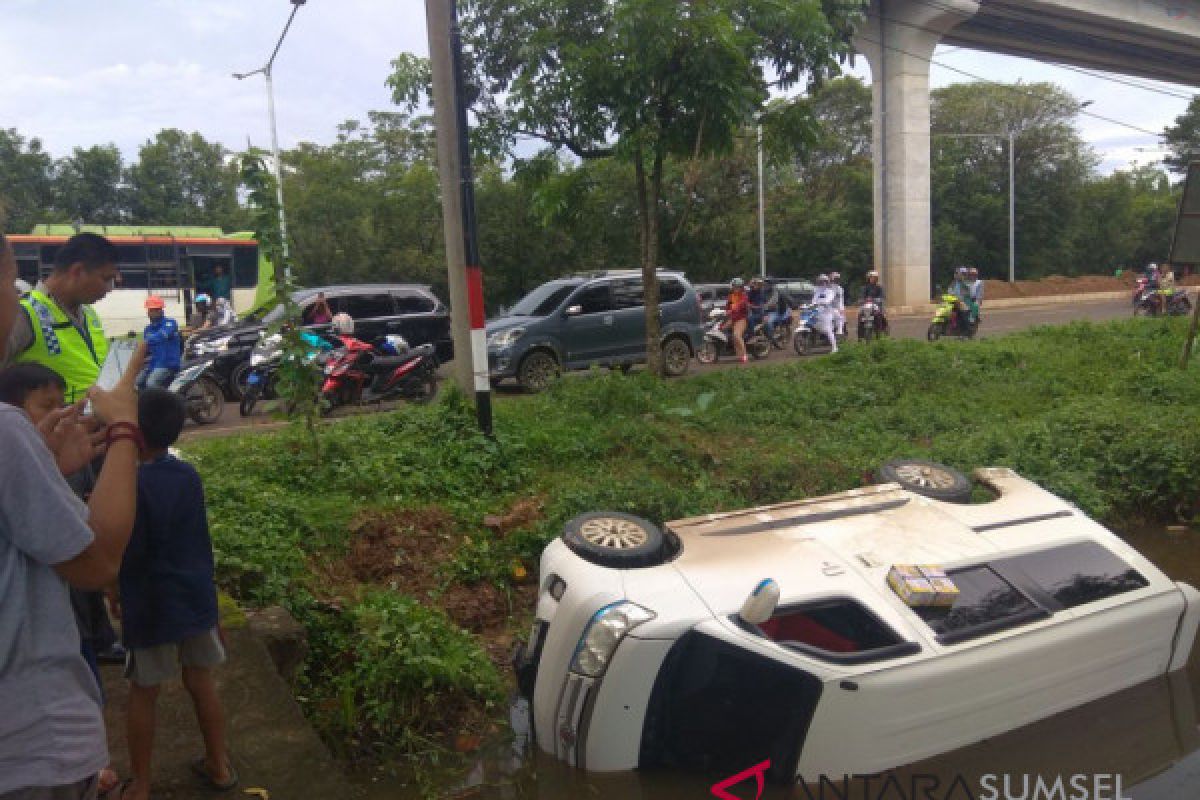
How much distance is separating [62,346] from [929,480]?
4.40 m

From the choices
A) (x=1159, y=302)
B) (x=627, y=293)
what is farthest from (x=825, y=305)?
(x=1159, y=302)

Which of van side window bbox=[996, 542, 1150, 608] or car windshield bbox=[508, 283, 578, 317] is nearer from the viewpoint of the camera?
van side window bbox=[996, 542, 1150, 608]

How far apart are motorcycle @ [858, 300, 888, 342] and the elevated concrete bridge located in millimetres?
13366

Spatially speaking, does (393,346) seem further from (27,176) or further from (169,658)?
(27,176)

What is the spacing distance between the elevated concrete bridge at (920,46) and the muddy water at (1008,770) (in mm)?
26447

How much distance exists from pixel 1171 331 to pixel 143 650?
14962 millimetres

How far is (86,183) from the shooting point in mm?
39375

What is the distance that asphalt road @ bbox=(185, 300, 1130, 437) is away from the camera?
420 inches

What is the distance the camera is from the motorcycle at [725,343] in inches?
637

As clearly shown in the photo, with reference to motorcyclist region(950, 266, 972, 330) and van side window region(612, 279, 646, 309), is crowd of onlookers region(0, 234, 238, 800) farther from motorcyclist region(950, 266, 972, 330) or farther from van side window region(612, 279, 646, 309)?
motorcyclist region(950, 266, 972, 330)

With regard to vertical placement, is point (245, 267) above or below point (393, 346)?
above

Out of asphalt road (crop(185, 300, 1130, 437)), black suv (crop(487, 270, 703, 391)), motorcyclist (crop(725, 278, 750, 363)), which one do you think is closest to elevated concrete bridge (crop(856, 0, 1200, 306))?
asphalt road (crop(185, 300, 1130, 437))

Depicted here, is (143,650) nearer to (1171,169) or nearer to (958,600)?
(958,600)

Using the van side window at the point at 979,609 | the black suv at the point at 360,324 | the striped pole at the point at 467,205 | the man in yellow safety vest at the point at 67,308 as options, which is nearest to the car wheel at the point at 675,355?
the black suv at the point at 360,324
